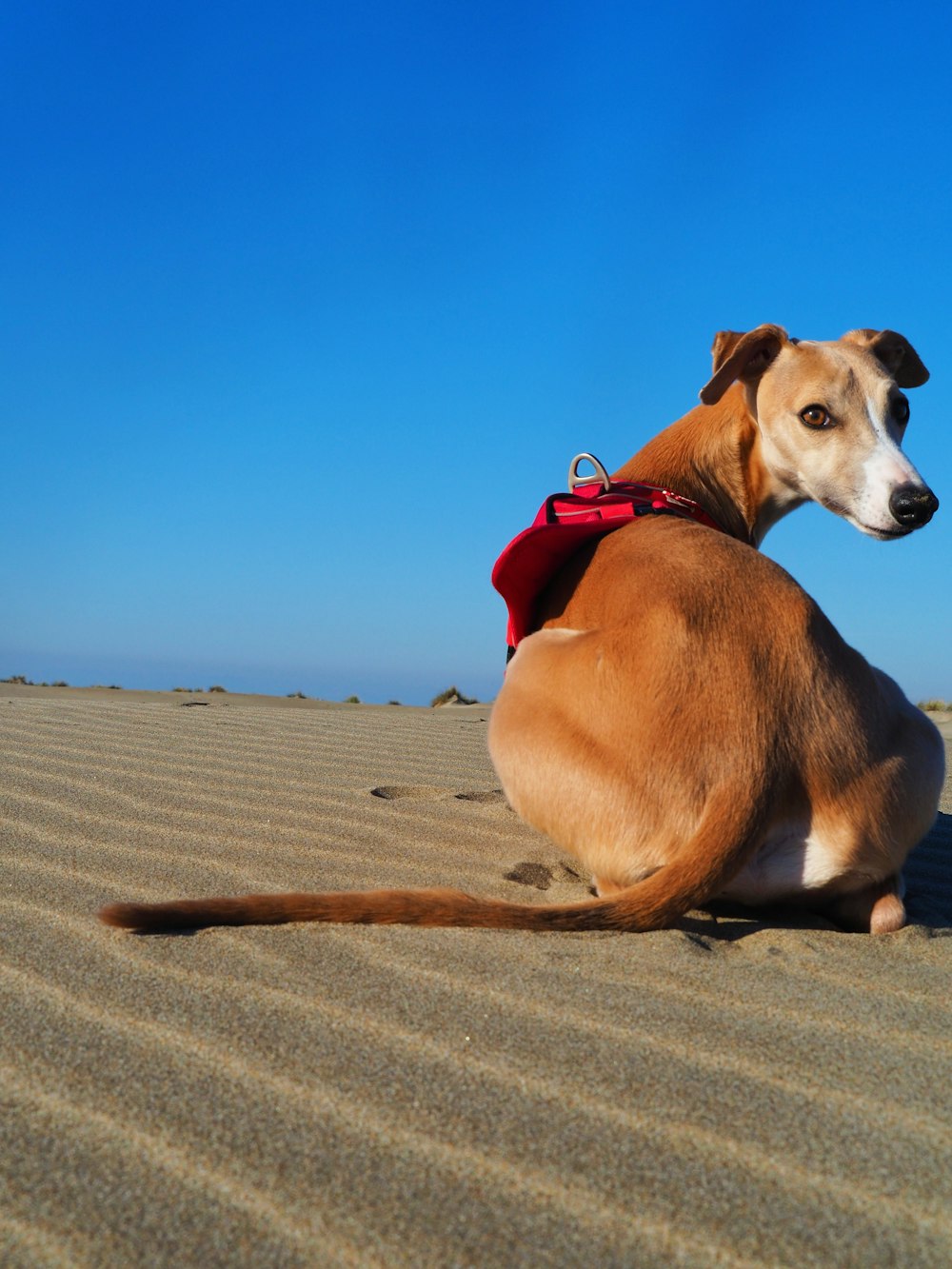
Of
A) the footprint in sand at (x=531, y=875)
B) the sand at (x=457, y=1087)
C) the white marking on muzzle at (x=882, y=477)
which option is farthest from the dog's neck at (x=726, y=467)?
the sand at (x=457, y=1087)

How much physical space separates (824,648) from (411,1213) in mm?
1914

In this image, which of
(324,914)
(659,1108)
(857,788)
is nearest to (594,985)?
(659,1108)

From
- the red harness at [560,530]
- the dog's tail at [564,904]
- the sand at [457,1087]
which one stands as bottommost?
the sand at [457,1087]

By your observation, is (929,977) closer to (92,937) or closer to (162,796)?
(92,937)

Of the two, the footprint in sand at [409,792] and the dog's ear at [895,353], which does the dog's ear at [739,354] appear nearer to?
the dog's ear at [895,353]

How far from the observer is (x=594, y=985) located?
7.93 ft

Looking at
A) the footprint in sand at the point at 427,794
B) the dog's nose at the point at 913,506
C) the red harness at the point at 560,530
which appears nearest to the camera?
the red harness at the point at 560,530

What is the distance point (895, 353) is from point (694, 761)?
3191 millimetres

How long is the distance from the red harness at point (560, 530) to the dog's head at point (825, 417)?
2.16ft

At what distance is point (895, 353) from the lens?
5.09m

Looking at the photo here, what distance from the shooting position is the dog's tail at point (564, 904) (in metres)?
2.69

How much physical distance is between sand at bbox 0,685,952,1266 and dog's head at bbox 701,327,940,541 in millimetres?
1645

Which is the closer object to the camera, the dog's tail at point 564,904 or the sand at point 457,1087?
the sand at point 457,1087

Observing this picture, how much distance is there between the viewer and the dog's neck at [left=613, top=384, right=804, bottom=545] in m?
4.63
